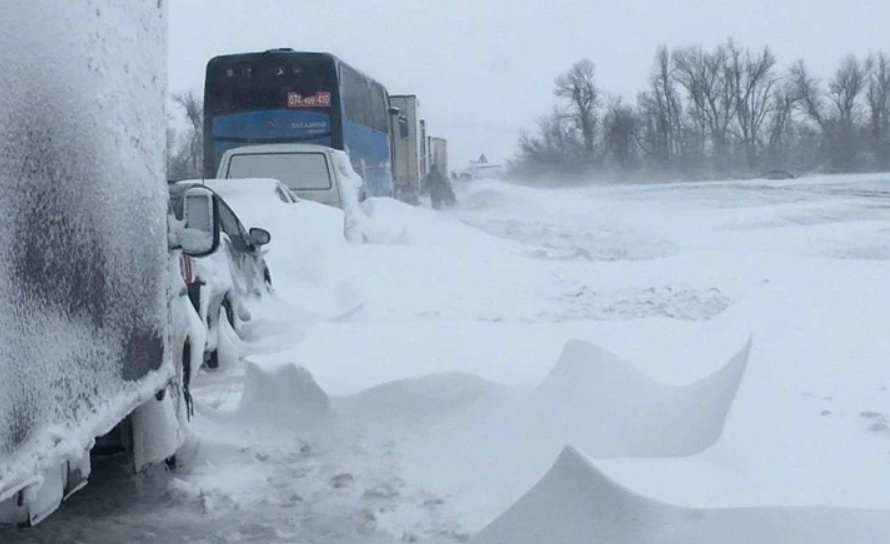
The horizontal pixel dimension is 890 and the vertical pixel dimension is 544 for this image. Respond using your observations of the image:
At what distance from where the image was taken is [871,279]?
10.8 metres

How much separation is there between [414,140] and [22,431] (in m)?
32.4

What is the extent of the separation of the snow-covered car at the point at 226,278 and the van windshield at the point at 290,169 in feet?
17.3

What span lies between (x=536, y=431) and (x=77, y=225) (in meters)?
2.96

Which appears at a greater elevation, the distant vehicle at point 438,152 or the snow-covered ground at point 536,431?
the distant vehicle at point 438,152

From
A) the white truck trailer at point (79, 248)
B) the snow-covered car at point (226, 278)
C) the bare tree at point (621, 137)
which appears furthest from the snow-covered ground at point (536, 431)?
the bare tree at point (621, 137)

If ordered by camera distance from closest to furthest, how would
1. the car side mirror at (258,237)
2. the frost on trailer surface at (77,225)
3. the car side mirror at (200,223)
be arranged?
1. the frost on trailer surface at (77,225)
2. the car side mirror at (200,223)
3. the car side mirror at (258,237)

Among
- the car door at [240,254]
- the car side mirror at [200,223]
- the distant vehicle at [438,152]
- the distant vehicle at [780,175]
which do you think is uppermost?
the distant vehicle at [438,152]

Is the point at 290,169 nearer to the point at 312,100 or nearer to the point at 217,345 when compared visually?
the point at 312,100

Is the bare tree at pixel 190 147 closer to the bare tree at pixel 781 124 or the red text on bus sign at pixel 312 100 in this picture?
the red text on bus sign at pixel 312 100

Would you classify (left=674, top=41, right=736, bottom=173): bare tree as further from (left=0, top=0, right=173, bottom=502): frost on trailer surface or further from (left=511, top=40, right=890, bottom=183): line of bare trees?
(left=0, top=0, right=173, bottom=502): frost on trailer surface

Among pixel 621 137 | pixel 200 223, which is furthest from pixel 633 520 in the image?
pixel 621 137

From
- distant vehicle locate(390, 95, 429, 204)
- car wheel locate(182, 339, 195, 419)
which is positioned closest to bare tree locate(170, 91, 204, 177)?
distant vehicle locate(390, 95, 429, 204)

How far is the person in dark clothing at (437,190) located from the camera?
39.5m

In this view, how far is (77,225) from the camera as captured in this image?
3.29 m
